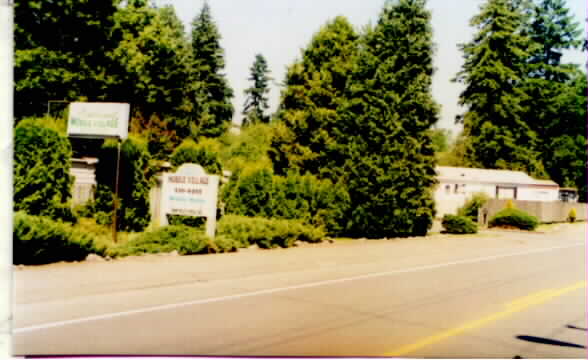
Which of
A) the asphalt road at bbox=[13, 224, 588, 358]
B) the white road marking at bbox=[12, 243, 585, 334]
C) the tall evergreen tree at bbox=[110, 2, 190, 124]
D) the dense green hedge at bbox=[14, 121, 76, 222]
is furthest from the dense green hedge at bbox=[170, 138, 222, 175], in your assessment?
the tall evergreen tree at bbox=[110, 2, 190, 124]

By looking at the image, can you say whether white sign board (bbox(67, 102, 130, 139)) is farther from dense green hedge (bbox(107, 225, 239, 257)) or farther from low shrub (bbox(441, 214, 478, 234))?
low shrub (bbox(441, 214, 478, 234))

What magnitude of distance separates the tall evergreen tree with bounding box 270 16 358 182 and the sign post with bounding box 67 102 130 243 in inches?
394

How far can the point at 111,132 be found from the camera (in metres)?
16.1

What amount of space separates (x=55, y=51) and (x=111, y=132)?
504 cm

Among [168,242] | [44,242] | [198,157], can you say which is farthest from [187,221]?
[44,242]

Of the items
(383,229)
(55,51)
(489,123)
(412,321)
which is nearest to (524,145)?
(489,123)

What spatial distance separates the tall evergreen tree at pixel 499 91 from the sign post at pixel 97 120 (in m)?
41.7

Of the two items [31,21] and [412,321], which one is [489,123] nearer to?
[31,21]

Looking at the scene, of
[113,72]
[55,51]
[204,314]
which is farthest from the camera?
[113,72]

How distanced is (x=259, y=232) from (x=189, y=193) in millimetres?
2314

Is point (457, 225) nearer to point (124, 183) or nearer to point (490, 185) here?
point (124, 183)

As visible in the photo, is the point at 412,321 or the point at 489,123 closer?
the point at 412,321

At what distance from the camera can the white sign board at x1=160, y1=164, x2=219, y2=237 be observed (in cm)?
1559

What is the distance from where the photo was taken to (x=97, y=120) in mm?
16297
